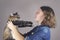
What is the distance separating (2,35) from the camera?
1.44 meters

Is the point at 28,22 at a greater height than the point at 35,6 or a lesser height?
lesser

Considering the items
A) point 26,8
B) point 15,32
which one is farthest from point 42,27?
point 26,8

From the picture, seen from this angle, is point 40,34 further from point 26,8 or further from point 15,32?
point 26,8

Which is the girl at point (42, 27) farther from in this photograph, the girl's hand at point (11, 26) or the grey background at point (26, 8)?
the grey background at point (26, 8)

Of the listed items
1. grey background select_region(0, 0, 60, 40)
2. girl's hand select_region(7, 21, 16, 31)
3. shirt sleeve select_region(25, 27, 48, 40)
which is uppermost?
grey background select_region(0, 0, 60, 40)

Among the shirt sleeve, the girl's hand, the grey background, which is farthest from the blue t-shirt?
the grey background

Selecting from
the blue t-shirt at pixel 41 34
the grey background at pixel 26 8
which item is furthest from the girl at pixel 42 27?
the grey background at pixel 26 8

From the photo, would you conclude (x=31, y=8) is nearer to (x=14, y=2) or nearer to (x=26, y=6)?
(x=26, y=6)

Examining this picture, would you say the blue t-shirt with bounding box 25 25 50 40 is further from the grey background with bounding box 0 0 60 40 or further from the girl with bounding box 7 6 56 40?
the grey background with bounding box 0 0 60 40

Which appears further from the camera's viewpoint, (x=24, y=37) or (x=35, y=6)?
(x=35, y=6)

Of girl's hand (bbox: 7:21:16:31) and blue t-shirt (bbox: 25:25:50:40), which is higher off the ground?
girl's hand (bbox: 7:21:16:31)

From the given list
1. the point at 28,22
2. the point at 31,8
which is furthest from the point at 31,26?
the point at 31,8

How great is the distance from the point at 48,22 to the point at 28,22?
231 millimetres

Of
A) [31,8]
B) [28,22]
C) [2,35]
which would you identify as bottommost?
[2,35]
